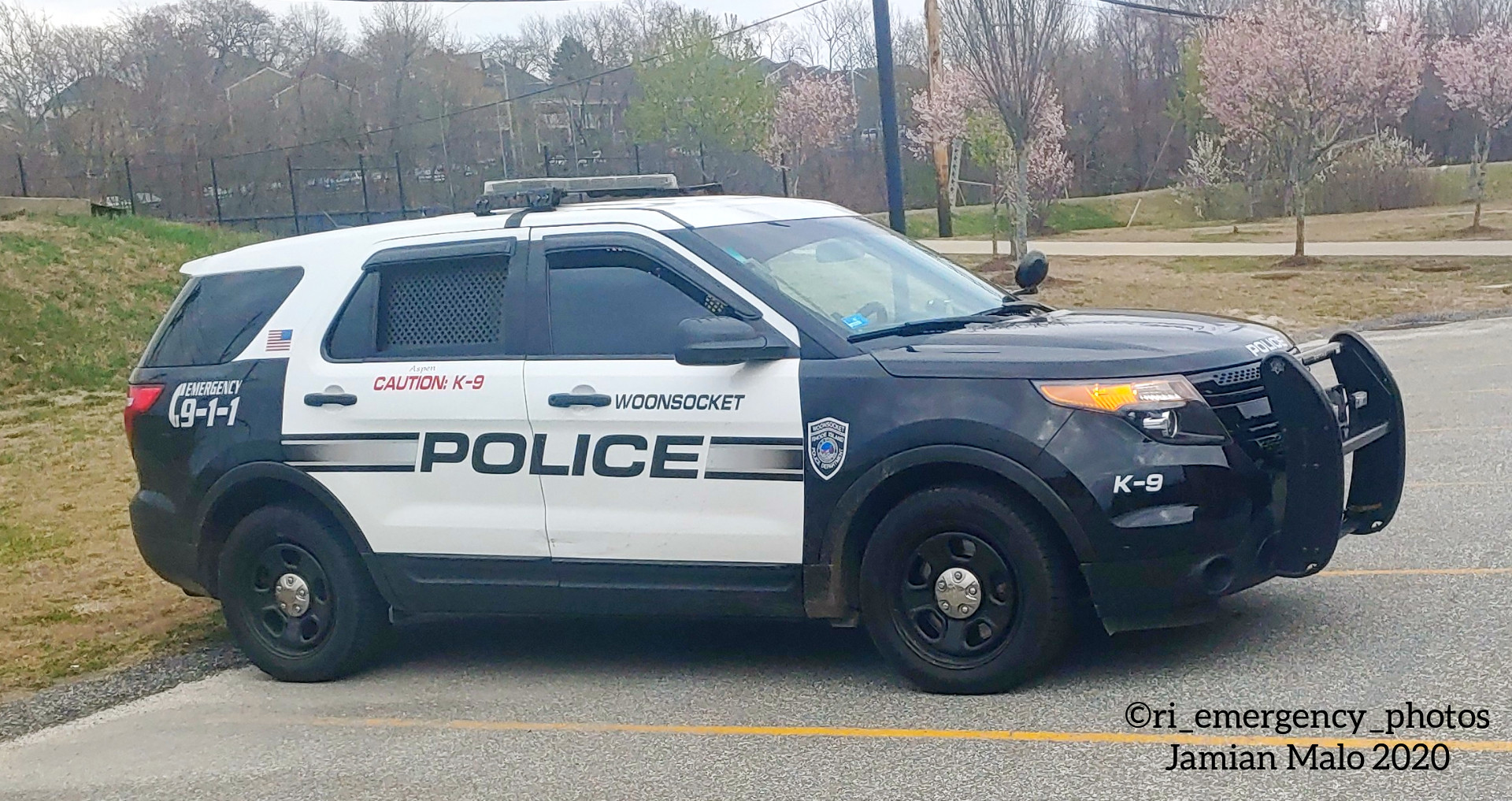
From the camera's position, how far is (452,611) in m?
6.45

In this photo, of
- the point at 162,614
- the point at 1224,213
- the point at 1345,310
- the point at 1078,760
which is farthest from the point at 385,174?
the point at 1078,760

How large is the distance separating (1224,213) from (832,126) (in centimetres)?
1403

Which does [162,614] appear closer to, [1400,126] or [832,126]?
[832,126]

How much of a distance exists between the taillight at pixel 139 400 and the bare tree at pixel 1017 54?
20320 millimetres

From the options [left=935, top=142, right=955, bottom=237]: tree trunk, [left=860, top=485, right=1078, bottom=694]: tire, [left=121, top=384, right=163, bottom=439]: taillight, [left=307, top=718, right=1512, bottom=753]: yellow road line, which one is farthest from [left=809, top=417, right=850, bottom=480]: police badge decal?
[left=935, top=142, right=955, bottom=237]: tree trunk

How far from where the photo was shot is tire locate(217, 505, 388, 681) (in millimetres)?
6590

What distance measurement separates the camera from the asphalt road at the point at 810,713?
15.9 ft

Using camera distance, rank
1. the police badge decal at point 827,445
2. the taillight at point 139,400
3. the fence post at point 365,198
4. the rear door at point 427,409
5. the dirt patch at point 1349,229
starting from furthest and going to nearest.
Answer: the dirt patch at point 1349,229 < the fence post at point 365,198 < the taillight at point 139,400 < the rear door at point 427,409 < the police badge decal at point 827,445

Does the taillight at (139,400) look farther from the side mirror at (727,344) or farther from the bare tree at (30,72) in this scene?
the bare tree at (30,72)

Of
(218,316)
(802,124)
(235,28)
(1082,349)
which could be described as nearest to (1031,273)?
(1082,349)

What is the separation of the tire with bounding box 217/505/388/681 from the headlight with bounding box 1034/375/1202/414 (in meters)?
3.04

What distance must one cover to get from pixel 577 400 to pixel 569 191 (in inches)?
62.3

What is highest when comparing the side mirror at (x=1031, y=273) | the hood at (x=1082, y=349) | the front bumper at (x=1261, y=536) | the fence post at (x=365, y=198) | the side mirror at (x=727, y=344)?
the fence post at (x=365, y=198)

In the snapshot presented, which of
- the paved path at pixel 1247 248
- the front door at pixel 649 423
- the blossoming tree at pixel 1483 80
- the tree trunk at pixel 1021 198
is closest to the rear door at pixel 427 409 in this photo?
the front door at pixel 649 423
